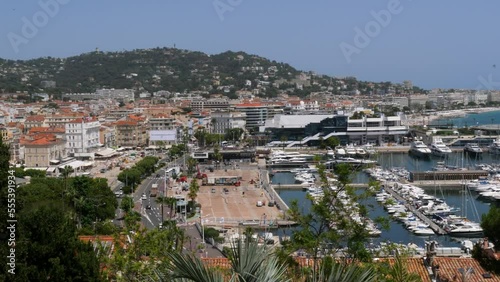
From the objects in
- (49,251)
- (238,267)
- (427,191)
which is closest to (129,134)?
(427,191)

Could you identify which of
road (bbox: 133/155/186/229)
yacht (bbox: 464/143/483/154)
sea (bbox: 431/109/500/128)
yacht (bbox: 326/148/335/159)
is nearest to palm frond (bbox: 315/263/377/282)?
road (bbox: 133/155/186/229)

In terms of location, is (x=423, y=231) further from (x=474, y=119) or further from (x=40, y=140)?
(x=474, y=119)

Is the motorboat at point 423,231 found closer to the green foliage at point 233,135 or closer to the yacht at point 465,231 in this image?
the yacht at point 465,231

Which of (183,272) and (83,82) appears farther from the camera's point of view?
(83,82)

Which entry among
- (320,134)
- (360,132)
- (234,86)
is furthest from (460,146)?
(234,86)

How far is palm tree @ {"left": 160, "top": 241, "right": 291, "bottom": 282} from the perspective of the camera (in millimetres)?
2939

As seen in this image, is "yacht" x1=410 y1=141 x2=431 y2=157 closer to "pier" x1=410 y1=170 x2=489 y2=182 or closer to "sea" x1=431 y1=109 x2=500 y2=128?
"pier" x1=410 y1=170 x2=489 y2=182

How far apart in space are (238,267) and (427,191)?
2685 centimetres

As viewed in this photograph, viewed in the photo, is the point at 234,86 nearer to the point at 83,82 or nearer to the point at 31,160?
the point at 83,82

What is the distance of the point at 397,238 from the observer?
1916cm

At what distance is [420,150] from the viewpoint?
4169 cm

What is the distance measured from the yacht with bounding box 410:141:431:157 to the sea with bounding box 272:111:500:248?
A: 0.50 metres

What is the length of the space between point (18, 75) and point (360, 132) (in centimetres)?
7269

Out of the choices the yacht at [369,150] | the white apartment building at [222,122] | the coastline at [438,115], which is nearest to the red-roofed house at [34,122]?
the white apartment building at [222,122]
